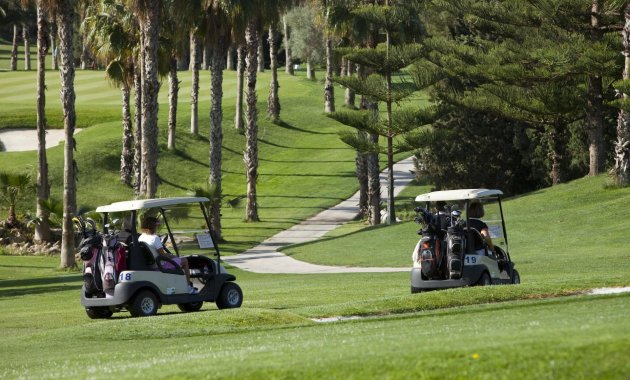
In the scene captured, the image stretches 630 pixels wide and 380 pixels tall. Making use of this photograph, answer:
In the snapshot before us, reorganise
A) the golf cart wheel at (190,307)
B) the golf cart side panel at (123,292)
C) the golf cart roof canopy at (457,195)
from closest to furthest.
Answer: the golf cart side panel at (123,292)
the golf cart roof canopy at (457,195)
the golf cart wheel at (190,307)

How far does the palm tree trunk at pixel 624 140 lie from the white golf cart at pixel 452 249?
21.0 meters

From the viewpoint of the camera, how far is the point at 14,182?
4022 cm

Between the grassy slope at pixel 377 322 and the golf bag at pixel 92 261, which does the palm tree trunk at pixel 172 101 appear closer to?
the grassy slope at pixel 377 322

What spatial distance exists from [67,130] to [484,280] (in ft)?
53.7

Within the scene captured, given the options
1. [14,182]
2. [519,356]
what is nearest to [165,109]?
[14,182]

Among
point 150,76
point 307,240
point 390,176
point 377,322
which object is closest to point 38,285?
point 150,76

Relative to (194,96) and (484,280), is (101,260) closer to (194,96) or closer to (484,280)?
(484,280)

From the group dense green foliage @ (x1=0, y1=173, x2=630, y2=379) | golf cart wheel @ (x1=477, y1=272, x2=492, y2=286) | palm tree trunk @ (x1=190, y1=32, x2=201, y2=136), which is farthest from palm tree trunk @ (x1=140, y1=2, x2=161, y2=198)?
palm tree trunk @ (x1=190, y1=32, x2=201, y2=136)

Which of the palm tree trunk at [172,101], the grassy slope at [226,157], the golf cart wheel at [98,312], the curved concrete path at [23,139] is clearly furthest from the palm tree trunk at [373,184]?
the golf cart wheel at [98,312]

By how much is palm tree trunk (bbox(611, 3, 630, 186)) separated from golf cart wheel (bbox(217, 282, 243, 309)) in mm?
22946

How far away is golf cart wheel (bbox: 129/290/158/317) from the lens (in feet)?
59.8

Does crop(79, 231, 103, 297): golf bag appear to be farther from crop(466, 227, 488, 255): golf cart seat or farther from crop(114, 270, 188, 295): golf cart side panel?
crop(466, 227, 488, 255): golf cart seat

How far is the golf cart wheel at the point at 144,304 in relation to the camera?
59.8 ft

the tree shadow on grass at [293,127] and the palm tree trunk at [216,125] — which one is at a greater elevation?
the palm tree trunk at [216,125]
